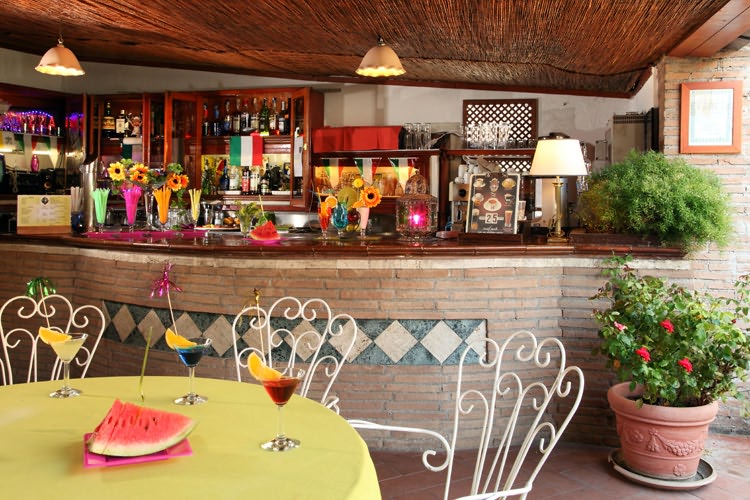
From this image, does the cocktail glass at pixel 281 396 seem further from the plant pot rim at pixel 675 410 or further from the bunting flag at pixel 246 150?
the bunting flag at pixel 246 150

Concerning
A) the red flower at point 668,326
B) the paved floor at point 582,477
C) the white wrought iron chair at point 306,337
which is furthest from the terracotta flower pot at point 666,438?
the white wrought iron chair at point 306,337

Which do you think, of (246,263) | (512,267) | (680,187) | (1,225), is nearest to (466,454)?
(512,267)

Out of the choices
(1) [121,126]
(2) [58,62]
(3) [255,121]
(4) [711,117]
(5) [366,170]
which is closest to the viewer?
(4) [711,117]

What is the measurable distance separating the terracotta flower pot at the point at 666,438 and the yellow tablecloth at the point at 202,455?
Answer: 7.91ft

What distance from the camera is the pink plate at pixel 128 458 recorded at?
1760 mm

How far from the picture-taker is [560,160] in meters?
4.70

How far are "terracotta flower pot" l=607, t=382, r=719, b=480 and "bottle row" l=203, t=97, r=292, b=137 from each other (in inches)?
218

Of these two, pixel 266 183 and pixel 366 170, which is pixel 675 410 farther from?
pixel 266 183

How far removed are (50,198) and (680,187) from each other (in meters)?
4.68

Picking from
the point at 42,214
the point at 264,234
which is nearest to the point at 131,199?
the point at 42,214

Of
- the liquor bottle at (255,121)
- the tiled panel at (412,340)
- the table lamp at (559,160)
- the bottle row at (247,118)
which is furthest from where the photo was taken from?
the liquor bottle at (255,121)

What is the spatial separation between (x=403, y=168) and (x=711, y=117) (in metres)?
3.58

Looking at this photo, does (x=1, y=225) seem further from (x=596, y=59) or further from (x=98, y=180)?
(x=596, y=59)

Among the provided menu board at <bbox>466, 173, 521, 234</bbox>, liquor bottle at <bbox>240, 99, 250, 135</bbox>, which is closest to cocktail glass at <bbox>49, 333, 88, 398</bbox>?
menu board at <bbox>466, 173, 521, 234</bbox>
